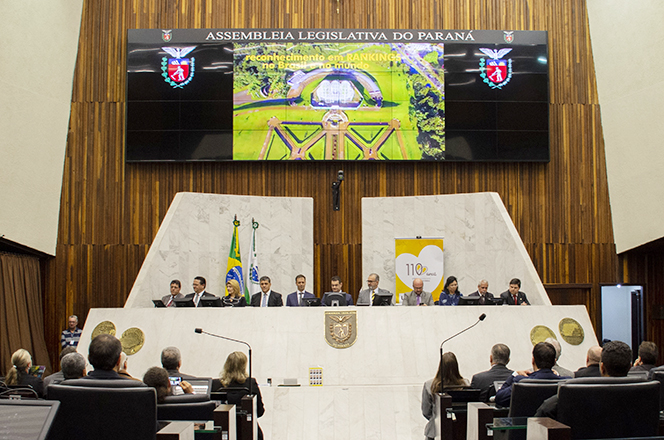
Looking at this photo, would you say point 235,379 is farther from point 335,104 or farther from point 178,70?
point 178,70

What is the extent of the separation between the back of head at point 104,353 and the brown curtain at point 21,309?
803 cm

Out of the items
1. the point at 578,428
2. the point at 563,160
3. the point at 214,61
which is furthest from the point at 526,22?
the point at 578,428

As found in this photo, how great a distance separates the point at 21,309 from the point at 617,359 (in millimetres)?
10637

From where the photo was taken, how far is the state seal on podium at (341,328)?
791cm

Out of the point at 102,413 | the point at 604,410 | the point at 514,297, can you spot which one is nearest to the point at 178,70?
the point at 514,297

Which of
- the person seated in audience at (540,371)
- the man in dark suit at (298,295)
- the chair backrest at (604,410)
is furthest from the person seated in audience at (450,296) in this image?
the chair backrest at (604,410)

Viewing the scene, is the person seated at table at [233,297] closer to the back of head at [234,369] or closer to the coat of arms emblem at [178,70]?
the back of head at [234,369]

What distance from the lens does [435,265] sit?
1215cm

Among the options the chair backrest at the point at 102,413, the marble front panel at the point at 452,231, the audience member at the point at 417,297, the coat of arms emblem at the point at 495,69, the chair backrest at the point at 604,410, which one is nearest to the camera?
the chair backrest at the point at 102,413

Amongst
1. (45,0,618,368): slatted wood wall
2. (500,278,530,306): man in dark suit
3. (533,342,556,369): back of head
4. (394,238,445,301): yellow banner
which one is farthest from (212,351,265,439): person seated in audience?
(45,0,618,368): slatted wood wall

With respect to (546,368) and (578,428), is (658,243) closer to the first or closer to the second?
(546,368)

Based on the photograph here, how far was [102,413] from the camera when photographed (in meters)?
2.93

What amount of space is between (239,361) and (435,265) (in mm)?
7495

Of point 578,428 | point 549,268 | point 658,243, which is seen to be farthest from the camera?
point 549,268
